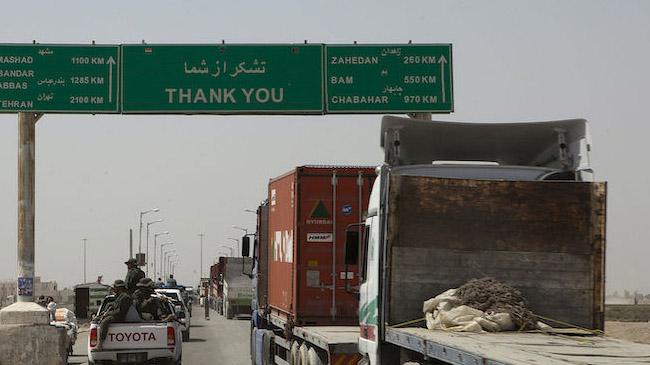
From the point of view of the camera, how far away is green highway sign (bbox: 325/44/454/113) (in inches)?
966

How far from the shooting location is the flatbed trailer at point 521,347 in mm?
→ 6801

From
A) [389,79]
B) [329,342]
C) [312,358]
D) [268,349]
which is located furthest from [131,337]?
[389,79]

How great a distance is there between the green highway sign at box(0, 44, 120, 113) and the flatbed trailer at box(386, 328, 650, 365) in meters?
16.1

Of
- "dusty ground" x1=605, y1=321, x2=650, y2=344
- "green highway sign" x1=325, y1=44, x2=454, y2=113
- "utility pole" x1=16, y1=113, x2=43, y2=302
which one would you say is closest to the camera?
"utility pole" x1=16, y1=113, x2=43, y2=302

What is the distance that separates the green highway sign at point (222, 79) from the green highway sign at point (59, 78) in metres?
Answer: 0.40

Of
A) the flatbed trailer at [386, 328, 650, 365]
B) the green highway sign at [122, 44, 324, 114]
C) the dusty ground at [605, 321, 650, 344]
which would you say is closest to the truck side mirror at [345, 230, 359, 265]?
the flatbed trailer at [386, 328, 650, 365]

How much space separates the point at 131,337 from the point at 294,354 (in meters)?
3.12

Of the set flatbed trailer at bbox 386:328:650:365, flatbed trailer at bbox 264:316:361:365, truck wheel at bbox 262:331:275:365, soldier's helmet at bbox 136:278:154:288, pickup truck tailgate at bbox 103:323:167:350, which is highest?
flatbed trailer at bbox 386:328:650:365

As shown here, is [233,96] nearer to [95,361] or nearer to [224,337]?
[95,361]

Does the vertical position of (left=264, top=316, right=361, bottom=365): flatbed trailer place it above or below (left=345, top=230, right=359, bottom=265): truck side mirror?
below

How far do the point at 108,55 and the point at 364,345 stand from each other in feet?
48.8

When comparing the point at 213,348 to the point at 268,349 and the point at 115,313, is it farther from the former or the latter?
the point at 115,313

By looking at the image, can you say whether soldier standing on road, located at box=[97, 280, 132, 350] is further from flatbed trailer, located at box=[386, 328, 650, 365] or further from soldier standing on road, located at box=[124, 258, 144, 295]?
flatbed trailer, located at box=[386, 328, 650, 365]

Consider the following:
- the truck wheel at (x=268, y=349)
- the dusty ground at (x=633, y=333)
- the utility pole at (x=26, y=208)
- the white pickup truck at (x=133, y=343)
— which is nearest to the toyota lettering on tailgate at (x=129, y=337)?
the white pickup truck at (x=133, y=343)
